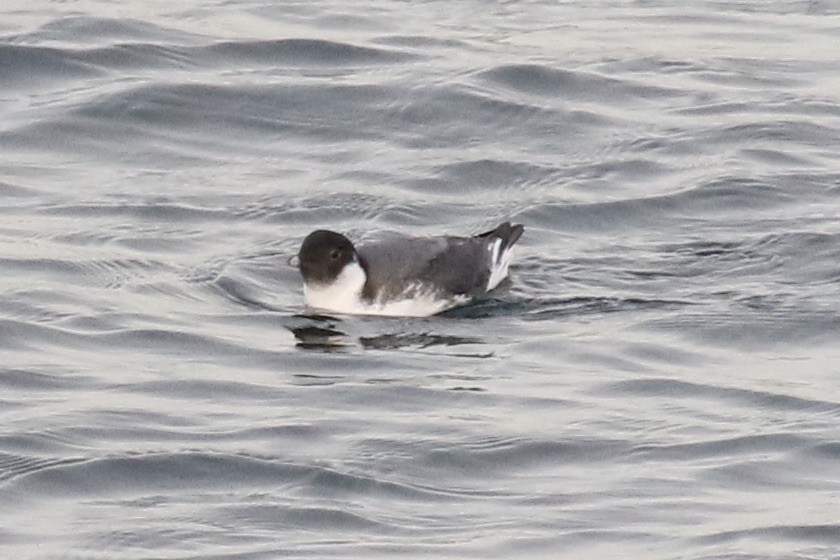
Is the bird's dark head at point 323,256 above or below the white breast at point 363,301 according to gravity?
above

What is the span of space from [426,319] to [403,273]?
29 cm

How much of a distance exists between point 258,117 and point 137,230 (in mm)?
3086

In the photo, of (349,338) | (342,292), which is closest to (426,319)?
(342,292)

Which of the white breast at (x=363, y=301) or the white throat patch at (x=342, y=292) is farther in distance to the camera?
the white breast at (x=363, y=301)

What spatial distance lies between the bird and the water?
0.17m

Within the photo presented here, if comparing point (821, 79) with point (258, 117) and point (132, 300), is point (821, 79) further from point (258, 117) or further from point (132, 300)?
point (132, 300)

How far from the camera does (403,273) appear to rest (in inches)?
552

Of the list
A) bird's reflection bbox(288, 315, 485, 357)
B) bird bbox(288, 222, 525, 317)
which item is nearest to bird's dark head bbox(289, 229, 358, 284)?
bird bbox(288, 222, 525, 317)

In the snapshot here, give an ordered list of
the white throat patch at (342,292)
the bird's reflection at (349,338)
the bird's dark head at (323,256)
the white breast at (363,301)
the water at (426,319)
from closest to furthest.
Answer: the water at (426,319)
the bird's reflection at (349,338)
the bird's dark head at (323,256)
the white throat patch at (342,292)
the white breast at (363,301)

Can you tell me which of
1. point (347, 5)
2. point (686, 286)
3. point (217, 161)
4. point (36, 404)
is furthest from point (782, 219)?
point (347, 5)

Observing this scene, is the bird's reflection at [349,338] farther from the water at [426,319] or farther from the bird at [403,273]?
the bird at [403,273]

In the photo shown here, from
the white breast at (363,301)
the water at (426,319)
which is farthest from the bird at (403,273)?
the water at (426,319)

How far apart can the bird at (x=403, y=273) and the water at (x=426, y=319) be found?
17cm

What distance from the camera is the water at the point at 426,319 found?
382 inches
